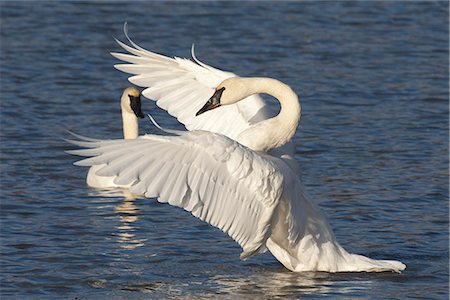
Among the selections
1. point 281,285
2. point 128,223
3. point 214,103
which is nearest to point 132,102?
point 128,223

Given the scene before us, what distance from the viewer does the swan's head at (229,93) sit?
8.57 m

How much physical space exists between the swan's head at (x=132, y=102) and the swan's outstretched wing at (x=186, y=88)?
10.2ft

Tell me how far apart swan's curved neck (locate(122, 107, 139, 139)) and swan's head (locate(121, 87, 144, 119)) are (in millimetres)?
43

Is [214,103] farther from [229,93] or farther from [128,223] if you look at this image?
[128,223]

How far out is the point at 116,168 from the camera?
7.52 m

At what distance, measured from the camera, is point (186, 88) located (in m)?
10.2

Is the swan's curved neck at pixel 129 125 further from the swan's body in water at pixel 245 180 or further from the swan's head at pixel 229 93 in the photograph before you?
the swan's head at pixel 229 93

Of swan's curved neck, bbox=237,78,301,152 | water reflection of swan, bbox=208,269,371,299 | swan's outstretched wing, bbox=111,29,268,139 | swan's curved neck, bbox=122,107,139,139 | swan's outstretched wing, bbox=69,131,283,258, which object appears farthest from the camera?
swan's curved neck, bbox=122,107,139,139

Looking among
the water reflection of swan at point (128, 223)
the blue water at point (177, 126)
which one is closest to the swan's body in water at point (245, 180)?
the blue water at point (177, 126)

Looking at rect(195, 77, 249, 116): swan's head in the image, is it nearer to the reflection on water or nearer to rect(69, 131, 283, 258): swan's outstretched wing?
rect(69, 131, 283, 258): swan's outstretched wing

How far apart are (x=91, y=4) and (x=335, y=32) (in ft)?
14.4

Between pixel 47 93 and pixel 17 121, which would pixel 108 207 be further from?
pixel 47 93

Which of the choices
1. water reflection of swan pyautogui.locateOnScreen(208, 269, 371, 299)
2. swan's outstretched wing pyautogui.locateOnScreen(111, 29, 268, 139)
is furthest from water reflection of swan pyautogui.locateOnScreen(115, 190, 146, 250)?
water reflection of swan pyautogui.locateOnScreen(208, 269, 371, 299)

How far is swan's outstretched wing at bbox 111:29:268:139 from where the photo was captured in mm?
10008
